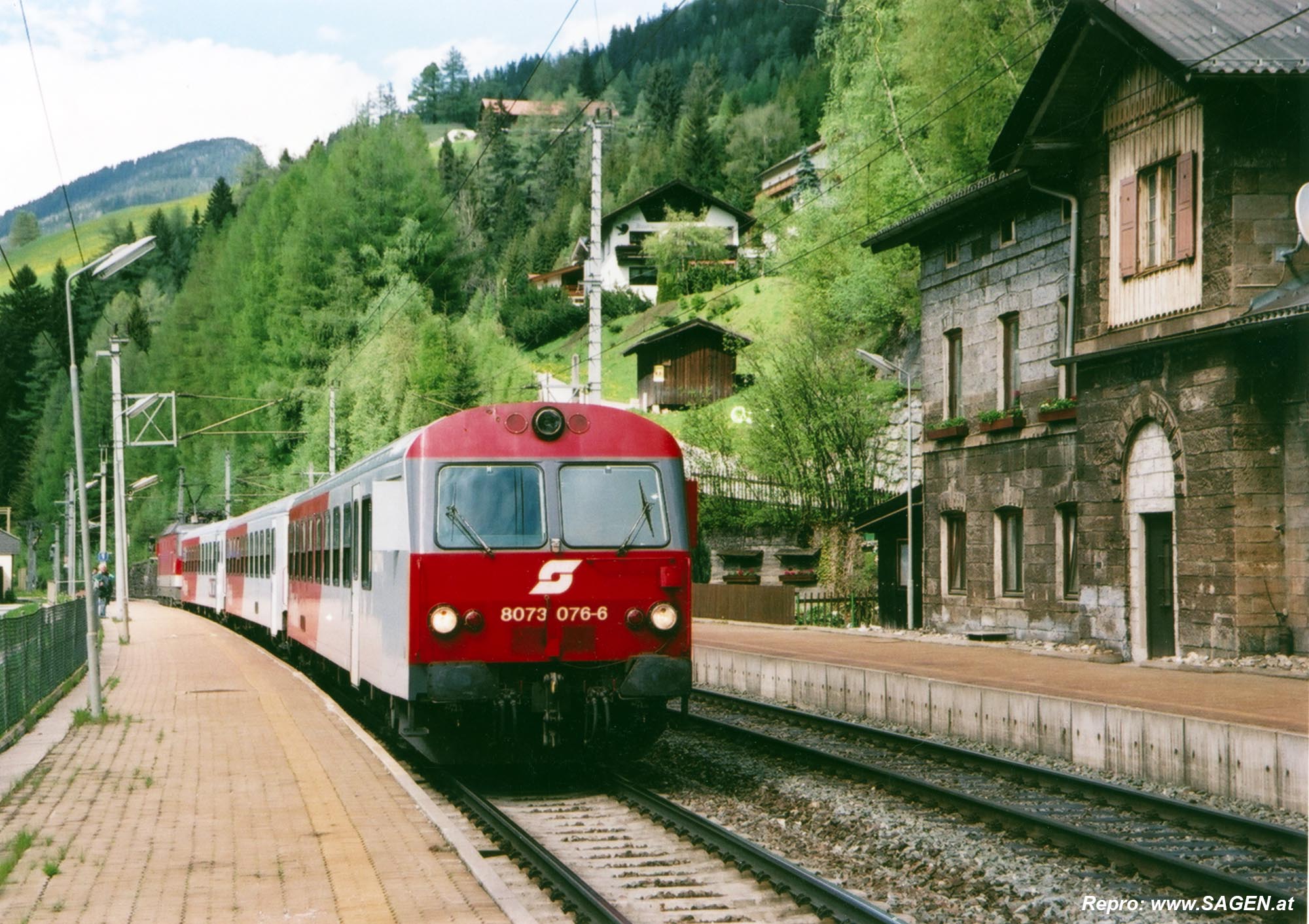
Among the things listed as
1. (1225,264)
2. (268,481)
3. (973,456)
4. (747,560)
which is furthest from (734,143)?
(1225,264)

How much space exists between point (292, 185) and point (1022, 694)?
83.0m

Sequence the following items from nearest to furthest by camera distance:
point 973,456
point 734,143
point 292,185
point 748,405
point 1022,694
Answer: point 1022,694 < point 973,456 < point 748,405 < point 292,185 < point 734,143

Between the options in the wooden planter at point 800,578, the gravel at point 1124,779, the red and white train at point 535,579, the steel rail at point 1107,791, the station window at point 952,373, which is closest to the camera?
the steel rail at point 1107,791

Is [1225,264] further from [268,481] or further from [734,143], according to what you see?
[734,143]

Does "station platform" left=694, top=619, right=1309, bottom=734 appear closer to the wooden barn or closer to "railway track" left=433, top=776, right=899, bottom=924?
"railway track" left=433, top=776, right=899, bottom=924

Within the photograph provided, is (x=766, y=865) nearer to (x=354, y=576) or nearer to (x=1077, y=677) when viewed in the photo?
(x=354, y=576)

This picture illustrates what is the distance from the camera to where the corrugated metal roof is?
19.6 m

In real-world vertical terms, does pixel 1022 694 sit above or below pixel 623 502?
below

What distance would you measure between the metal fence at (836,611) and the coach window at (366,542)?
23993 mm

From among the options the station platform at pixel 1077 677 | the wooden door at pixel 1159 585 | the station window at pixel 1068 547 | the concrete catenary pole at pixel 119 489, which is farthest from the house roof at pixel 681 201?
the wooden door at pixel 1159 585

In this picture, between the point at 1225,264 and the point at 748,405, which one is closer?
the point at 1225,264

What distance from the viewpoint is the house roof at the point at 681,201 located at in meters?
103

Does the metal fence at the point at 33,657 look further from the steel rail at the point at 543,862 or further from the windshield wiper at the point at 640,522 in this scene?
the windshield wiper at the point at 640,522

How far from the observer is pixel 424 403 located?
56344 mm
